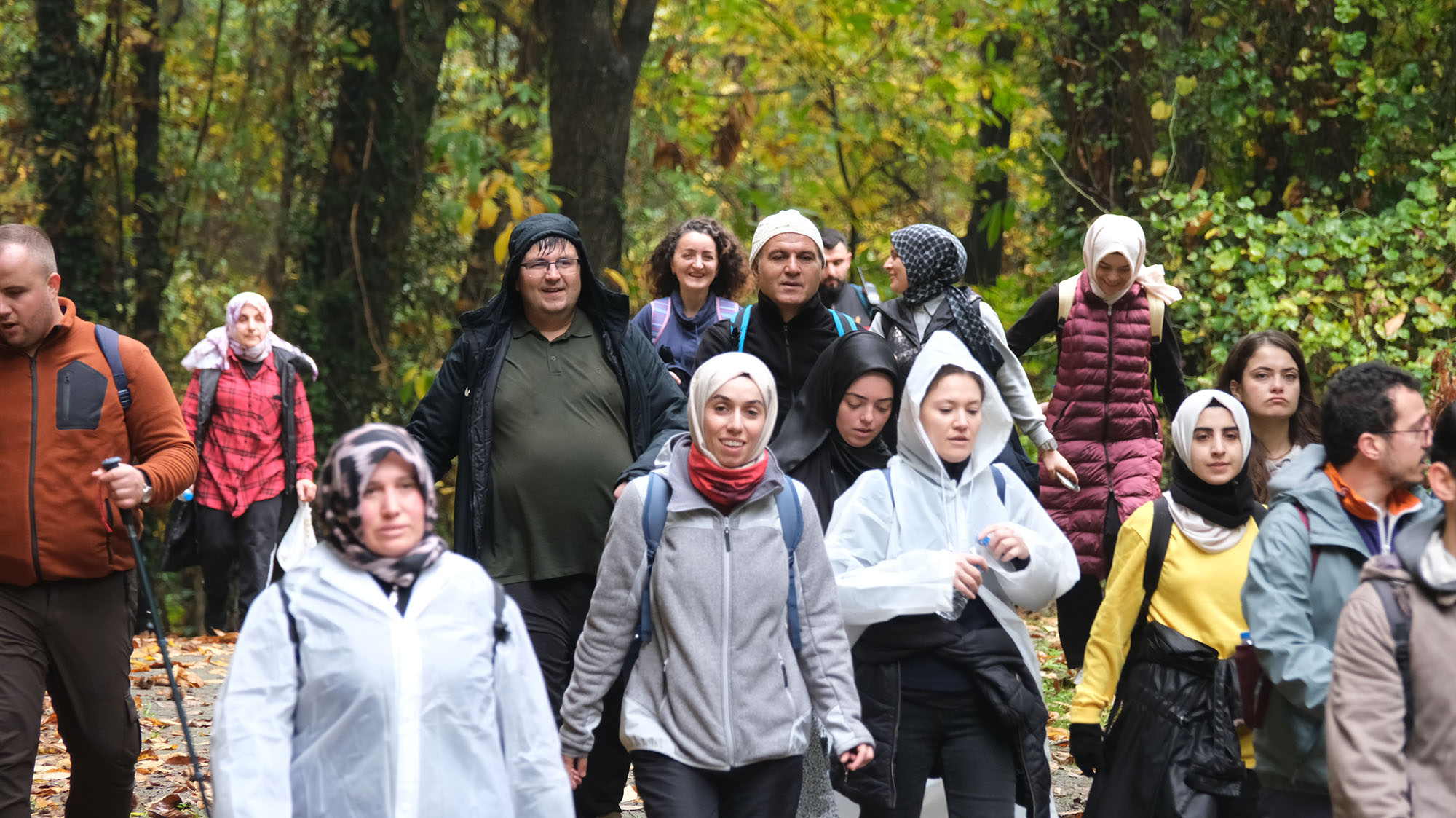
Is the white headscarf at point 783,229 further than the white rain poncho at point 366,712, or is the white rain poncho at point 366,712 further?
the white headscarf at point 783,229

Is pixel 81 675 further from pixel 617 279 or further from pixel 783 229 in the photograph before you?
pixel 617 279

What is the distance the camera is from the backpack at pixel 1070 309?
7.41 meters

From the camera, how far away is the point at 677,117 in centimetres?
1622

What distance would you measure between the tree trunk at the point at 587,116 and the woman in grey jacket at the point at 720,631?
7251mm

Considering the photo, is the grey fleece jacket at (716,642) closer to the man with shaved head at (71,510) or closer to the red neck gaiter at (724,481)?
the red neck gaiter at (724,481)

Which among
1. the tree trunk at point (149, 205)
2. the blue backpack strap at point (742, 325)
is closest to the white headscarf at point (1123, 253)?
the blue backpack strap at point (742, 325)

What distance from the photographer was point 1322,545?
439 centimetres

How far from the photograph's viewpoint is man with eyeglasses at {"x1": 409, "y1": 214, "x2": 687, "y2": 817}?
5.80 metres

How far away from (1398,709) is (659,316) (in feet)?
16.1

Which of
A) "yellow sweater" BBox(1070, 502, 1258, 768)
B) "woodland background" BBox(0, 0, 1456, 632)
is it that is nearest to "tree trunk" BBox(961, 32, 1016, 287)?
"woodland background" BBox(0, 0, 1456, 632)

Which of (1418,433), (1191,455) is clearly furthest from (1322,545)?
(1191,455)


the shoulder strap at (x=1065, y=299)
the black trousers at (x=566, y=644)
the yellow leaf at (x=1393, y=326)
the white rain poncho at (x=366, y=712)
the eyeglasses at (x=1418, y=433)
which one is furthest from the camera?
the yellow leaf at (x=1393, y=326)

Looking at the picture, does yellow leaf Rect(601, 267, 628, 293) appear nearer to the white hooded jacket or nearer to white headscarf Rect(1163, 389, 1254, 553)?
the white hooded jacket

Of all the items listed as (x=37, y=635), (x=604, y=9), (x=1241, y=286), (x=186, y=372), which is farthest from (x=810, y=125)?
(x=37, y=635)
